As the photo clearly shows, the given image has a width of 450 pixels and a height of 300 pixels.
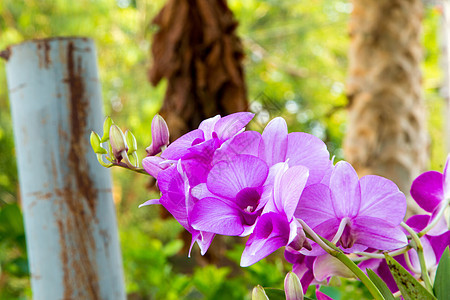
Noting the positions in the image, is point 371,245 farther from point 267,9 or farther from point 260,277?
point 267,9

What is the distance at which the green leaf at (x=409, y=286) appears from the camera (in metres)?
0.28

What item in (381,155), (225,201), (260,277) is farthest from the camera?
(381,155)

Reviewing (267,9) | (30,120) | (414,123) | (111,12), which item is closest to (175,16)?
(414,123)

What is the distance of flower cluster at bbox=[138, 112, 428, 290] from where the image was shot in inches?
10.8

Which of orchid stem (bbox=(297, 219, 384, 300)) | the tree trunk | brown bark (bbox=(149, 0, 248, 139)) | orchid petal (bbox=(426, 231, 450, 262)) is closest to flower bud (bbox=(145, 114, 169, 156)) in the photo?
orchid stem (bbox=(297, 219, 384, 300))

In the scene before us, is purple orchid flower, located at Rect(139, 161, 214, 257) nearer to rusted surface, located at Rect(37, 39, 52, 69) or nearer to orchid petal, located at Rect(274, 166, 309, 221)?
orchid petal, located at Rect(274, 166, 309, 221)

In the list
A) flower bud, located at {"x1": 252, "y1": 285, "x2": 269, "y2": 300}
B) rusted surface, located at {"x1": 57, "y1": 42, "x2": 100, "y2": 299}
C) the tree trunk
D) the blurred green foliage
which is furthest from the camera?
the blurred green foliage

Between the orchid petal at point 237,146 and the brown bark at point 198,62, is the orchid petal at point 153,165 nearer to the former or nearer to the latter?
the orchid petal at point 237,146

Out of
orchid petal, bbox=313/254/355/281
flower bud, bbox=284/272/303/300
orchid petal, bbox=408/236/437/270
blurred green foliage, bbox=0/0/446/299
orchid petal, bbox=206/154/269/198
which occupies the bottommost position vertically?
orchid petal, bbox=408/236/437/270

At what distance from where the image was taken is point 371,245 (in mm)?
303

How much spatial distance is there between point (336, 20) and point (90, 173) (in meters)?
6.36

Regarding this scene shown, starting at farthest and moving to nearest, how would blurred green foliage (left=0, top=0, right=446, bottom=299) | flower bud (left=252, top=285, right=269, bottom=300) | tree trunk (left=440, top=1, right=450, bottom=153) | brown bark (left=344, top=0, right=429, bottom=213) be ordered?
blurred green foliage (left=0, top=0, right=446, bottom=299), tree trunk (left=440, top=1, right=450, bottom=153), brown bark (left=344, top=0, right=429, bottom=213), flower bud (left=252, top=285, right=269, bottom=300)

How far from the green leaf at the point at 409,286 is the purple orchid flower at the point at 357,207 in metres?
0.02

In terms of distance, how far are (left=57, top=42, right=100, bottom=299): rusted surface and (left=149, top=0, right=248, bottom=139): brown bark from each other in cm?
82
